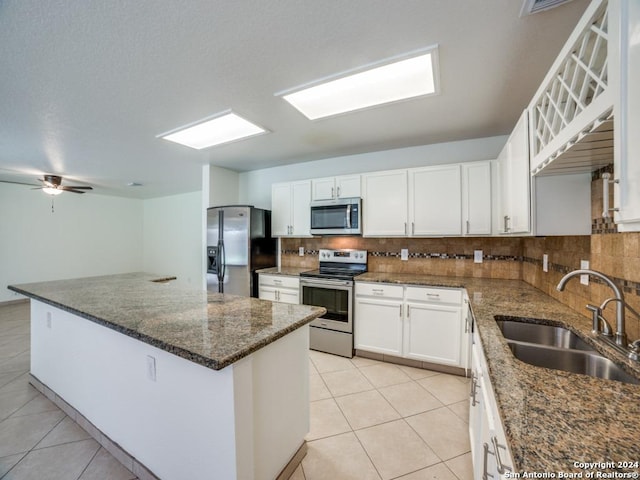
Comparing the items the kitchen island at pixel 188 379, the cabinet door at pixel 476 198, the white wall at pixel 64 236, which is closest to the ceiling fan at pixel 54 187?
the white wall at pixel 64 236

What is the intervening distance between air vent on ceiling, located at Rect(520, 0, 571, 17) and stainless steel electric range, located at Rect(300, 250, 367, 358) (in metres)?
2.38

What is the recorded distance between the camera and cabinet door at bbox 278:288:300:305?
330cm

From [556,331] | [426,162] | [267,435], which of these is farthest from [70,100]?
[556,331]

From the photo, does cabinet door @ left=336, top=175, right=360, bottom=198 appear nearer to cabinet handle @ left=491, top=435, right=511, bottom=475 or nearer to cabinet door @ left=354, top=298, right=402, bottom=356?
cabinet door @ left=354, top=298, right=402, bottom=356

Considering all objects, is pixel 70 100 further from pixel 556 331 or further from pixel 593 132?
pixel 556 331

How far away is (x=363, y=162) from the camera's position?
140 inches

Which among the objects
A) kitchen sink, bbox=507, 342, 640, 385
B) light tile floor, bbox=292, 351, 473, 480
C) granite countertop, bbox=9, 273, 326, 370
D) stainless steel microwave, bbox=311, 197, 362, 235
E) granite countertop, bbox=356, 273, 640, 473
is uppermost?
stainless steel microwave, bbox=311, 197, 362, 235

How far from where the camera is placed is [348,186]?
3.31 m

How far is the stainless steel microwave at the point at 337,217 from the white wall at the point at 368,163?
24.1 inches

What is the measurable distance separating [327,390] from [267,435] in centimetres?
116

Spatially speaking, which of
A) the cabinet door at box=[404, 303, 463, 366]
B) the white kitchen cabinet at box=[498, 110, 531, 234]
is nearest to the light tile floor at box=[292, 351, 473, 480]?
the cabinet door at box=[404, 303, 463, 366]

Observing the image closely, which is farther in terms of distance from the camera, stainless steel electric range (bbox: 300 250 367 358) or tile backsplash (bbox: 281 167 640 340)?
stainless steel electric range (bbox: 300 250 367 358)

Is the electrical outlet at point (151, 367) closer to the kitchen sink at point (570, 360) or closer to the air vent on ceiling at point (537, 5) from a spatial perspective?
the kitchen sink at point (570, 360)

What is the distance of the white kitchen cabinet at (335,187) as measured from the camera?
3271mm
